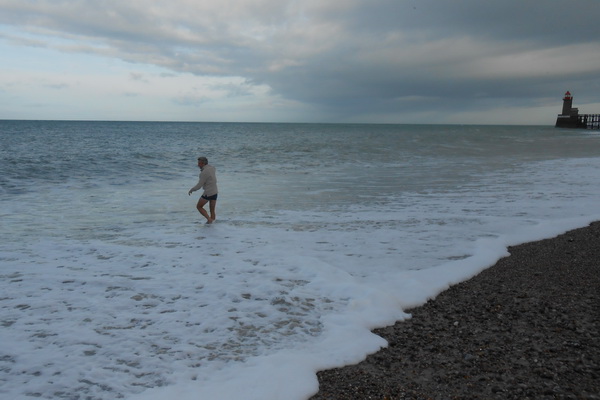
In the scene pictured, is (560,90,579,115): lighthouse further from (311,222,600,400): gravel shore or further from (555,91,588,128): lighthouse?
(311,222,600,400): gravel shore

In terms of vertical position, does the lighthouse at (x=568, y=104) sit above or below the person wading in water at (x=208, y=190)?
above

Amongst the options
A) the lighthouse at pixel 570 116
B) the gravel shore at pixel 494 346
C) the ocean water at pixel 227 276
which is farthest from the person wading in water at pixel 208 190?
the lighthouse at pixel 570 116

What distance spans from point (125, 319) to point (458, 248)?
5.81m

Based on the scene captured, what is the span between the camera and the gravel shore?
11.7ft

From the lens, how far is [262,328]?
4898mm

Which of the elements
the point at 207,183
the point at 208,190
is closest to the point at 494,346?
the point at 208,190

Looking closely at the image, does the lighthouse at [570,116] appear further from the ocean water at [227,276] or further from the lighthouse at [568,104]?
the ocean water at [227,276]

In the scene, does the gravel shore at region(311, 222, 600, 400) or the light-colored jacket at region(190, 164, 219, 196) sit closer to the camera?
the gravel shore at region(311, 222, 600, 400)

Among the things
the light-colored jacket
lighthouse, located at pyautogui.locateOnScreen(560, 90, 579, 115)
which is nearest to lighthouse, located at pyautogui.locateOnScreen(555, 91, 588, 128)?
lighthouse, located at pyautogui.locateOnScreen(560, 90, 579, 115)

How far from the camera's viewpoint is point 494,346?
167 inches

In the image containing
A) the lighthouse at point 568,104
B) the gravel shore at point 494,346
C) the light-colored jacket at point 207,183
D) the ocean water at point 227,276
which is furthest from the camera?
the lighthouse at point 568,104

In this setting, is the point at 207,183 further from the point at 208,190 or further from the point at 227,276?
the point at 227,276

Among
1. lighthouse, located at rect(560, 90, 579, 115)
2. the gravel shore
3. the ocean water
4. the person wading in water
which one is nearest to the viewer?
the gravel shore

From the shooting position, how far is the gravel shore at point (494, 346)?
141 inches
